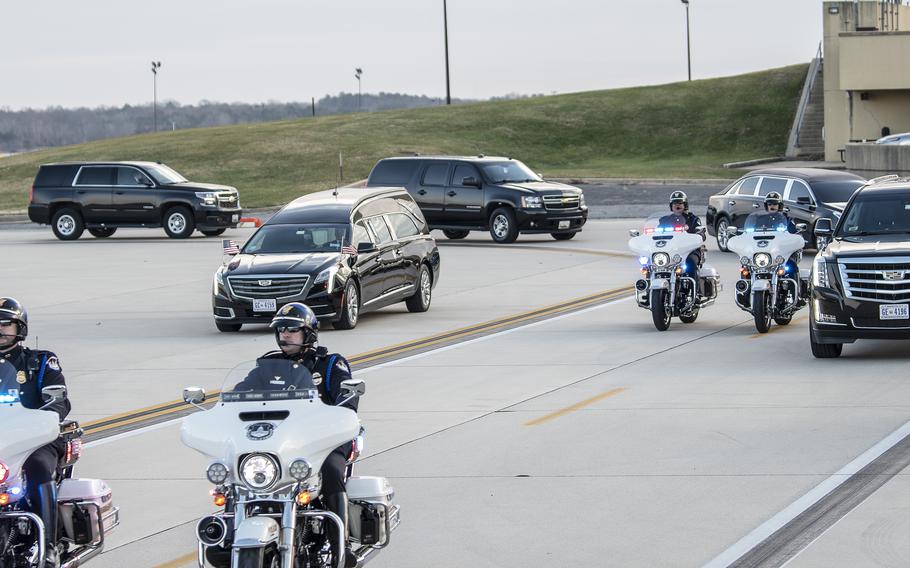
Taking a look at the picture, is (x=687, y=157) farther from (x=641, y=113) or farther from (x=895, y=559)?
(x=895, y=559)

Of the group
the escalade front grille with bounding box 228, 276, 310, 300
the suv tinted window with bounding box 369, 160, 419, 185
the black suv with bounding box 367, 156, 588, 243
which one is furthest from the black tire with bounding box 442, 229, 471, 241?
the escalade front grille with bounding box 228, 276, 310, 300

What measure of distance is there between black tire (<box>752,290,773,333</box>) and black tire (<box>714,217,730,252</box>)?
11123mm

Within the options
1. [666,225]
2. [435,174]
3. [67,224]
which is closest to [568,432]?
[666,225]

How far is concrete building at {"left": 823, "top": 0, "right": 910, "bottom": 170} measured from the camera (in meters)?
54.1

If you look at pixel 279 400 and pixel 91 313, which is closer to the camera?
pixel 279 400

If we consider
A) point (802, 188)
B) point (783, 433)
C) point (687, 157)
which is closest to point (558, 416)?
point (783, 433)

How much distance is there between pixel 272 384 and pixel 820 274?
933 cm

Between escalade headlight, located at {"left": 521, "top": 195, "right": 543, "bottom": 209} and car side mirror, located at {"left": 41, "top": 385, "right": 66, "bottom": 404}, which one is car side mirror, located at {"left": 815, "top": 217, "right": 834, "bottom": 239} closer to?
car side mirror, located at {"left": 41, "top": 385, "right": 66, "bottom": 404}

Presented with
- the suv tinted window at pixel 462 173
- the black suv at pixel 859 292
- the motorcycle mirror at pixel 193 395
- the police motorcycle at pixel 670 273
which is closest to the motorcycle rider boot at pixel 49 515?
the motorcycle mirror at pixel 193 395

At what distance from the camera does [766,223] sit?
59.0ft

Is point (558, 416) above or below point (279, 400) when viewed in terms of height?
below

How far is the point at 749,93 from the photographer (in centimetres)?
7775

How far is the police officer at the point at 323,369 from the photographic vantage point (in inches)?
272

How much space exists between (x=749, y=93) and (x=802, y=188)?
169ft
